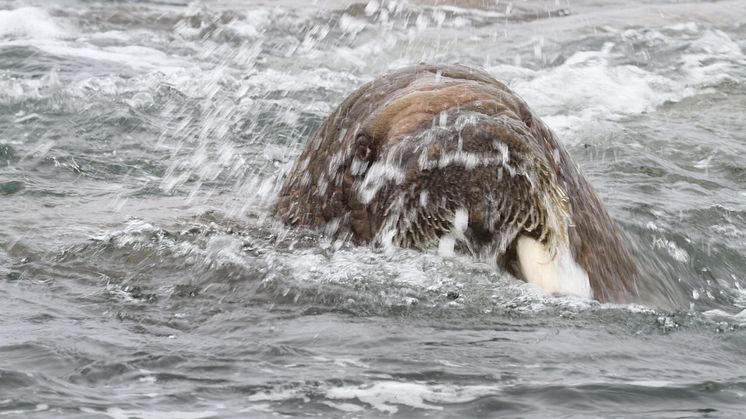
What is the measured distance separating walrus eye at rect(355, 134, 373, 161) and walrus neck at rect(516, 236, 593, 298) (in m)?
0.78

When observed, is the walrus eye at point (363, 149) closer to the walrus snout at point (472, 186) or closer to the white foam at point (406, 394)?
the walrus snout at point (472, 186)

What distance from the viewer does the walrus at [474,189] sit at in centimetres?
459

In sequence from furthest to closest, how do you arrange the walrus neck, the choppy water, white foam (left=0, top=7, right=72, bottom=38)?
white foam (left=0, top=7, right=72, bottom=38) → the walrus neck → the choppy water

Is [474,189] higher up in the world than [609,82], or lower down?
lower down

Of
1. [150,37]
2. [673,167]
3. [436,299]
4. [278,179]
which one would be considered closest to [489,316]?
[436,299]

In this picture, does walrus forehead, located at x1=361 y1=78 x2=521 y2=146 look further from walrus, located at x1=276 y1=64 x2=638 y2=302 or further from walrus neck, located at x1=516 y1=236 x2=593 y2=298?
walrus neck, located at x1=516 y1=236 x2=593 y2=298

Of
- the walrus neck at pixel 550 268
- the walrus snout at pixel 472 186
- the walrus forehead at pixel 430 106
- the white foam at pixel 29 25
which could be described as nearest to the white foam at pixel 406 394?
the walrus neck at pixel 550 268

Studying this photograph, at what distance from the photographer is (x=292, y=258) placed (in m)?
5.17

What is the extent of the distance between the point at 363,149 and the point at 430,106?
37cm

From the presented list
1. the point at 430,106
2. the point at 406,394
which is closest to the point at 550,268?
the point at 430,106

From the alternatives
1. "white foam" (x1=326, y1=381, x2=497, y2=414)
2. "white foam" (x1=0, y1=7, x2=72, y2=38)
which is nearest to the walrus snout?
"white foam" (x1=326, y1=381, x2=497, y2=414)

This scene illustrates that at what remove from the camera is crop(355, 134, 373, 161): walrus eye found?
4967mm

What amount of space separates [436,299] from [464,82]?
3.16ft

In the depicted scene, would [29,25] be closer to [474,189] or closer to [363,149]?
[363,149]
